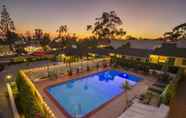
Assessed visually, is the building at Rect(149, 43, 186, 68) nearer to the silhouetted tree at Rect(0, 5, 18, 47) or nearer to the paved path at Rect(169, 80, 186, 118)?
the paved path at Rect(169, 80, 186, 118)

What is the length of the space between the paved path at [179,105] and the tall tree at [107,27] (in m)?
30.9

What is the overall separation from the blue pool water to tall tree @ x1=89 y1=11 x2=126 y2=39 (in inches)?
1050

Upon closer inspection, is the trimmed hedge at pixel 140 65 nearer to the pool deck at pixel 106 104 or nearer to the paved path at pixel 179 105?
the pool deck at pixel 106 104

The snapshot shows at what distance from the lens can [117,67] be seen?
2006 cm

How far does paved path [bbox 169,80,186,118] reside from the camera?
8.06 meters

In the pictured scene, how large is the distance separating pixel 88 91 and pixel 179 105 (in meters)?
7.76

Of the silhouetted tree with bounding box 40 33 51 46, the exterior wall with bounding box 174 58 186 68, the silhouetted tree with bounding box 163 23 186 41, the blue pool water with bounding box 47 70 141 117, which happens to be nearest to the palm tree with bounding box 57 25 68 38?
the silhouetted tree with bounding box 40 33 51 46

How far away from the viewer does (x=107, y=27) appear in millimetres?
43094

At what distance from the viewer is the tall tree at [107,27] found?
40.9 metres

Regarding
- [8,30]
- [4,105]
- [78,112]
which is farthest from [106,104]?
[8,30]

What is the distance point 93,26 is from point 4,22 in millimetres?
27994

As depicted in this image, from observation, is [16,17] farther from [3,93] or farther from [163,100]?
[163,100]

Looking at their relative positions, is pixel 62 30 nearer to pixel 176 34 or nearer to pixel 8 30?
pixel 8 30

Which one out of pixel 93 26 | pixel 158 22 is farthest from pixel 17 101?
pixel 93 26
